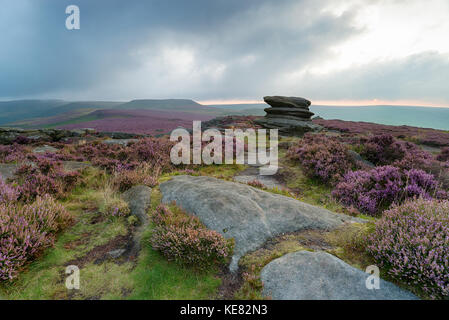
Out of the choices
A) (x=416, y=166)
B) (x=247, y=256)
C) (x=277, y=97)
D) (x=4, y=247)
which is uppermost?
(x=277, y=97)

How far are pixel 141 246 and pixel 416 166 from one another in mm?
11889

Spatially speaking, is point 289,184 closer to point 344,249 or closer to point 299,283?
point 344,249

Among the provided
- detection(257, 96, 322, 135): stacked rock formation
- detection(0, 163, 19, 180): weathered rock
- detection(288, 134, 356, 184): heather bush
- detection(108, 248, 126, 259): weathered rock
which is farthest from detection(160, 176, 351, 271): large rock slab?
detection(257, 96, 322, 135): stacked rock formation

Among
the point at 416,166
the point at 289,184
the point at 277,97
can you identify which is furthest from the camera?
the point at 277,97

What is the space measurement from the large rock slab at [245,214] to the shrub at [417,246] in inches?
54.3

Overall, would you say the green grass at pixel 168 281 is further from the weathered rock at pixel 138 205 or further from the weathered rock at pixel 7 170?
the weathered rock at pixel 7 170

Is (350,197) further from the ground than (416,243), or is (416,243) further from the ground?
(416,243)

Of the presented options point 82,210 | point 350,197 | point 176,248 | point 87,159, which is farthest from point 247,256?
point 87,159

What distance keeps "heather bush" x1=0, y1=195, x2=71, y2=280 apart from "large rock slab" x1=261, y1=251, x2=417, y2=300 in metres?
4.36

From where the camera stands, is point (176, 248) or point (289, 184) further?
point (289, 184)

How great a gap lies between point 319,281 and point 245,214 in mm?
2257

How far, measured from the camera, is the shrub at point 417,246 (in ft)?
10.5

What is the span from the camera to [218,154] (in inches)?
557

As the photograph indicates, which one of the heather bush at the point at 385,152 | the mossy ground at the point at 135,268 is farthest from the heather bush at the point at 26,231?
the heather bush at the point at 385,152
